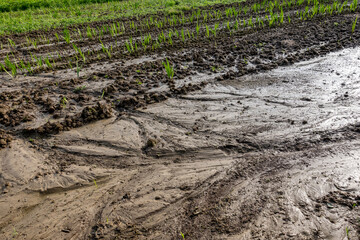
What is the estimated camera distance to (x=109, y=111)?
4402mm

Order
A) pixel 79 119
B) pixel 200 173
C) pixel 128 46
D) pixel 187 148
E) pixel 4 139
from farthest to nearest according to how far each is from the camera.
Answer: pixel 128 46 < pixel 79 119 < pixel 4 139 < pixel 187 148 < pixel 200 173

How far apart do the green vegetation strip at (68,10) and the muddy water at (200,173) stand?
7.59 metres

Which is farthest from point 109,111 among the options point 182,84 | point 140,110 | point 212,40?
point 212,40

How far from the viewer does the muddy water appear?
2.50 metres

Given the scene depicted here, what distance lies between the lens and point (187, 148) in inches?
139

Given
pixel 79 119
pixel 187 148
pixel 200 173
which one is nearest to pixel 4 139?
pixel 79 119

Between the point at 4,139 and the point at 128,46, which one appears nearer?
the point at 4,139

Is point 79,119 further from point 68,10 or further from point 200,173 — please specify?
point 68,10

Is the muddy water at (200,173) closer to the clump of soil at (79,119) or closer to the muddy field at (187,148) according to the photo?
the muddy field at (187,148)

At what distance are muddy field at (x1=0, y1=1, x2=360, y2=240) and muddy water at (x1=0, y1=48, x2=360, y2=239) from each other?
1 cm

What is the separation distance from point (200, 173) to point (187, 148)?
49 cm

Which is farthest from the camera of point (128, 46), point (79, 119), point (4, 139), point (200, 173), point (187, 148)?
point (128, 46)

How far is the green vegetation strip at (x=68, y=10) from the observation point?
397 inches

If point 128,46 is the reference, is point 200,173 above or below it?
below
